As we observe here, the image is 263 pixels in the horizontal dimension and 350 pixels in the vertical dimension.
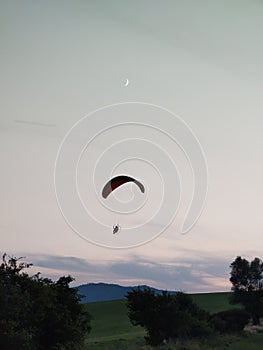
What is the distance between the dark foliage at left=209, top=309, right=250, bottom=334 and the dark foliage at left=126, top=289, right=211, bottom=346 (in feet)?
21.5

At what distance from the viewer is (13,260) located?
34750 mm

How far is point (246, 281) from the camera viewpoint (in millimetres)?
72062

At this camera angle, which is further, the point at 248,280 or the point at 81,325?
the point at 248,280

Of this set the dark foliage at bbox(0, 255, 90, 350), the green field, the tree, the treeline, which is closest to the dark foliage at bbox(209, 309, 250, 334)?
the treeline

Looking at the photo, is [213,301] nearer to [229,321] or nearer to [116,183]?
[229,321]

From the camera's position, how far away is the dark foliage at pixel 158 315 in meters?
43.1

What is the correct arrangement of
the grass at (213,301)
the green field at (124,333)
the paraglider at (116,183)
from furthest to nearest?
1. the grass at (213,301)
2. the green field at (124,333)
3. the paraglider at (116,183)

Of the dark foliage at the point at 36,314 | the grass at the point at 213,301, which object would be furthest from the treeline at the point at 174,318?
the grass at the point at 213,301

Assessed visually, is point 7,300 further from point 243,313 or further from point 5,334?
point 243,313

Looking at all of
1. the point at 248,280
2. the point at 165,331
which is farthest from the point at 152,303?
the point at 248,280

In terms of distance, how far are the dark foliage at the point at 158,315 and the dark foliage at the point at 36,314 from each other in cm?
638

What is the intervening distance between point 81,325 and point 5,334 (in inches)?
282

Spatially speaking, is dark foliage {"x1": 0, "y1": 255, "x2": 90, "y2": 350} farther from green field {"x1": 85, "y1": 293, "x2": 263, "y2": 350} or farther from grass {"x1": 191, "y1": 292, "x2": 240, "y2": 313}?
grass {"x1": 191, "y1": 292, "x2": 240, "y2": 313}

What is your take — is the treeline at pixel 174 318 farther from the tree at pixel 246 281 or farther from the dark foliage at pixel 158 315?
the tree at pixel 246 281
